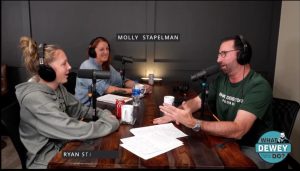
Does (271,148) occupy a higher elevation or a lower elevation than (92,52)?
lower

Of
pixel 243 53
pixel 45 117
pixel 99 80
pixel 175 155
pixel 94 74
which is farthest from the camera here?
pixel 99 80

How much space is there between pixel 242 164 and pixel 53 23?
2897mm

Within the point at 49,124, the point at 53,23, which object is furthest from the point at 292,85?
the point at 53,23

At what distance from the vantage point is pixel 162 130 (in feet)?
4.49

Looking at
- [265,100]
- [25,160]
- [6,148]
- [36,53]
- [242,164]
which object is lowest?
[6,148]

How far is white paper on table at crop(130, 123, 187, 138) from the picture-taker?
1.32 m

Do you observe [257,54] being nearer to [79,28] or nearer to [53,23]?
[79,28]

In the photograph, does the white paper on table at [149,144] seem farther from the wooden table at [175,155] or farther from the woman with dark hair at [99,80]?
the woman with dark hair at [99,80]

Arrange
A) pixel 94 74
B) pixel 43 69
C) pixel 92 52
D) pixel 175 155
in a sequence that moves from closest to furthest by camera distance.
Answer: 1. pixel 175 155
2. pixel 43 69
3. pixel 94 74
4. pixel 92 52

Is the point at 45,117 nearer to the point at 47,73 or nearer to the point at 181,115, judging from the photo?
the point at 47,73

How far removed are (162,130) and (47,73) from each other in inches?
26.8

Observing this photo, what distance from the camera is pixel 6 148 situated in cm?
286

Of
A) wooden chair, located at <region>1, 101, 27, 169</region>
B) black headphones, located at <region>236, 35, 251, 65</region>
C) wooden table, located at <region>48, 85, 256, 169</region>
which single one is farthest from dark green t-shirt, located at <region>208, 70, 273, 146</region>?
wooden chair, located at <region>1, 101, 27, 169</region>

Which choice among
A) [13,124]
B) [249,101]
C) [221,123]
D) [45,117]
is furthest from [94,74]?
[249,101]
